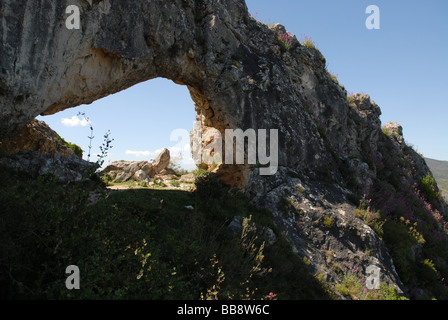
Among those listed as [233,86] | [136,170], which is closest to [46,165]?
[233,86]

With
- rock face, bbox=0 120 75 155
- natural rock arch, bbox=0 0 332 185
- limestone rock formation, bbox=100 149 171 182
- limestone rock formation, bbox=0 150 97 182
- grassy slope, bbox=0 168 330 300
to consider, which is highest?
natural rock arch, bbox=0 0 332 185

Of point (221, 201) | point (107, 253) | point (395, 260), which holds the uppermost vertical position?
point (221, 201)

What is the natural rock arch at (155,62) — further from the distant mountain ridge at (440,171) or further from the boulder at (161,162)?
the distant mountain ridge at (440,171)

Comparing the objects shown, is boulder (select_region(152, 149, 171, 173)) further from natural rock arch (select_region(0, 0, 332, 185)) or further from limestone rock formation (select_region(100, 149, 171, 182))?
natural rock arch (select_region(0, 0, 332, 185))

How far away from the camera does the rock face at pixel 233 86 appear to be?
7.05 meters

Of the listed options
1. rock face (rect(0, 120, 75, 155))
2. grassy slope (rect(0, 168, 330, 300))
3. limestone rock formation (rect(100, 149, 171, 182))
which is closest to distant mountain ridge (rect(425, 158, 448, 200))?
limestone rock formation (rect(100, 149, 171, 182))

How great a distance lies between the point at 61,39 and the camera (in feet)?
24.2

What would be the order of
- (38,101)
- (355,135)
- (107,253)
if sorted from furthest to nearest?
(355,135)
(38,101)
(107,253)

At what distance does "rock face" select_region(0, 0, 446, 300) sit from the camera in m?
7.05

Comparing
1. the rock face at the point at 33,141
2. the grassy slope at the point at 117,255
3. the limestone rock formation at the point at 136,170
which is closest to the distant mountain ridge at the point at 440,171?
the limestone rock formation at the point at 136,170

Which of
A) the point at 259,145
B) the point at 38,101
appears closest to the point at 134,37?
the point at 38,101

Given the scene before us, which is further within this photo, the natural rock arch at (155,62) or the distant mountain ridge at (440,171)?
the distant mountain ridge at (440,171)

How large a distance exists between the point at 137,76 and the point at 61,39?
299 cm
